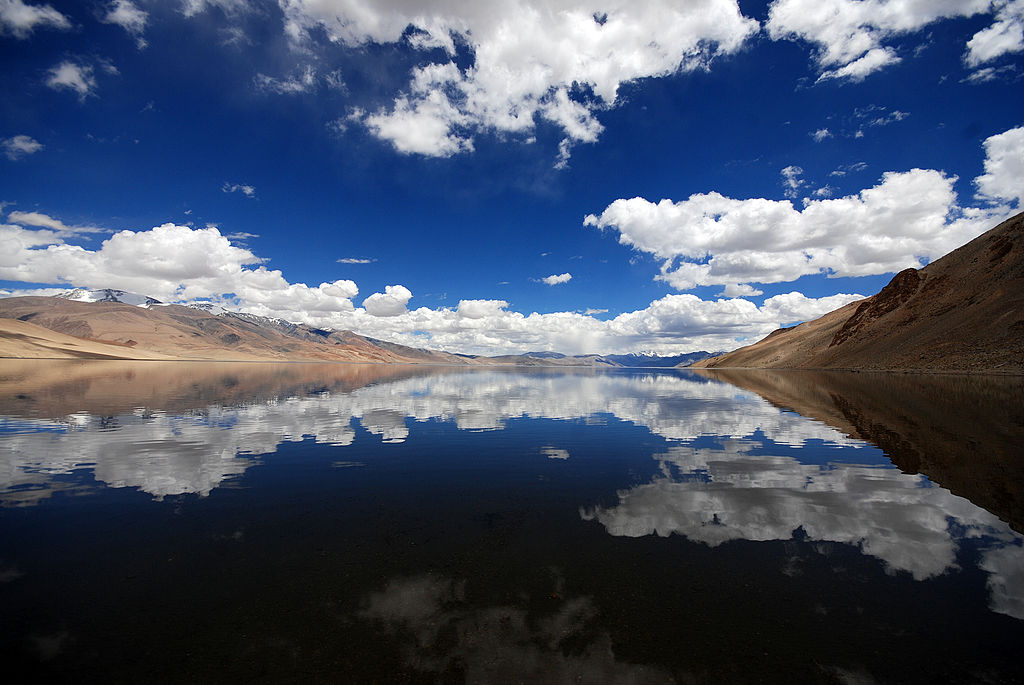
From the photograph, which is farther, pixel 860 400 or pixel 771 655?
pixel 860 400

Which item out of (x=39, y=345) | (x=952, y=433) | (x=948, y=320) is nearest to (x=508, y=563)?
(x=952, y=433)

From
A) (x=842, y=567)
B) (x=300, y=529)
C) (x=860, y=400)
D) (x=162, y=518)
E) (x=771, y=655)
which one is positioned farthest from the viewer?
(x=860, y=400)

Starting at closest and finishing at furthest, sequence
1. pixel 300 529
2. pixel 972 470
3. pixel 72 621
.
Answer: pixel 72 621 → pixel 300 529 → pixel 972 470

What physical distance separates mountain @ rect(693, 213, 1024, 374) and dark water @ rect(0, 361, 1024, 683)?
8286cm

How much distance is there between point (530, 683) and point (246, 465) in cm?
1536

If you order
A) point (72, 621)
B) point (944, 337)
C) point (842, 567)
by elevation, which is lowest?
point (842, 567)

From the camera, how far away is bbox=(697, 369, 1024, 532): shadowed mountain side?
45.4ft

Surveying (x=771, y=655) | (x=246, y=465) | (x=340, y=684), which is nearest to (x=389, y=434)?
(x=246, y=465)

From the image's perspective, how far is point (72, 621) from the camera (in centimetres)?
679

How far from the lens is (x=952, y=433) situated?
2266 centimetres

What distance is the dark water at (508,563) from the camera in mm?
5969

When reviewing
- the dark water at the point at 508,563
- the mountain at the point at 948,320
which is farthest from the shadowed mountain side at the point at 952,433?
the mountain at the point at 948,320

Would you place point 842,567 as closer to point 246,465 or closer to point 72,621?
point 72,621

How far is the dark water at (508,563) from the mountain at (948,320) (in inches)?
3262
